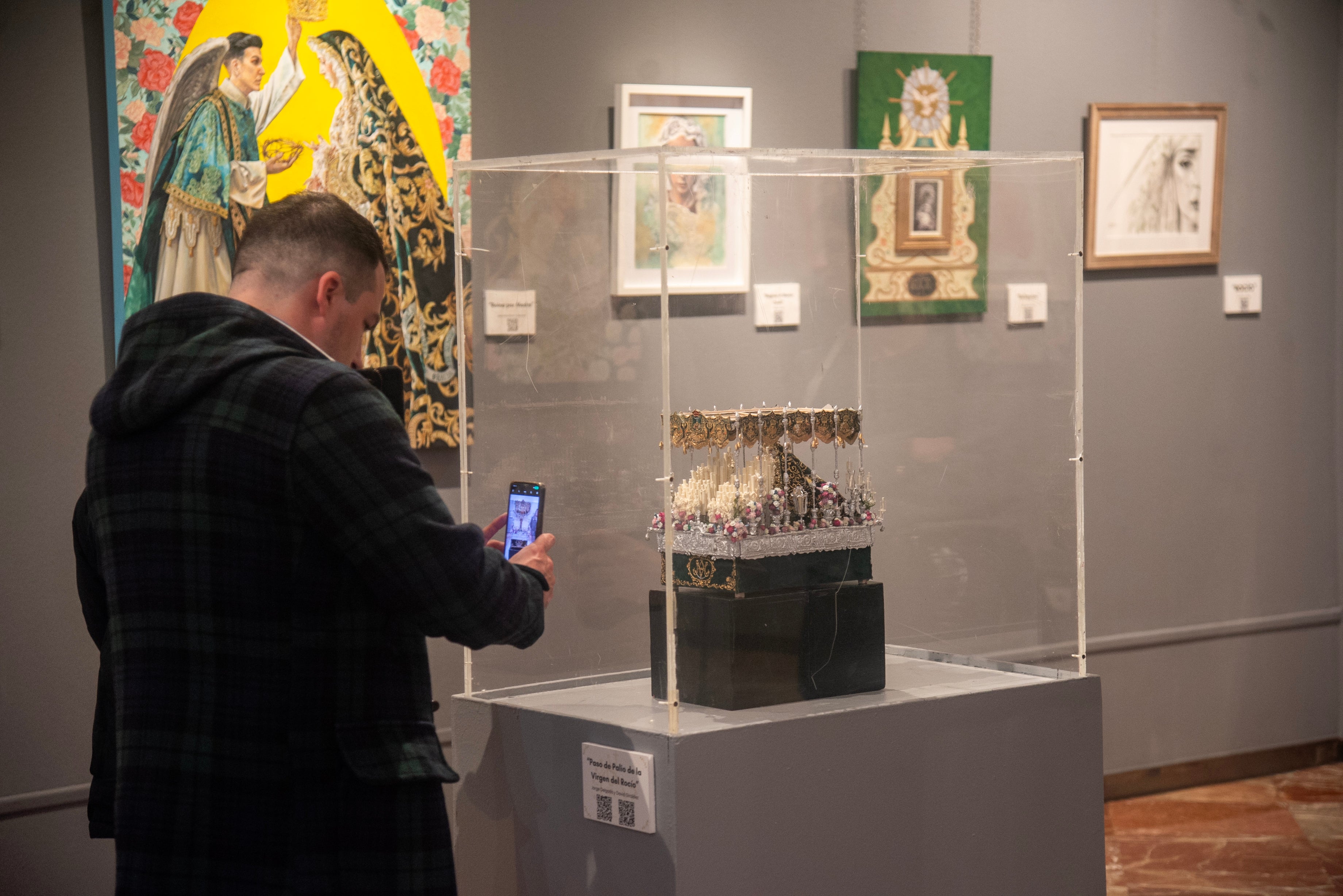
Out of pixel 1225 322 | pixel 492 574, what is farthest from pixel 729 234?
pixel 1225 322

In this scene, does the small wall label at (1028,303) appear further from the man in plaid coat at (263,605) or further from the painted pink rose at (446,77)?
the painted pink rose at (446,77)

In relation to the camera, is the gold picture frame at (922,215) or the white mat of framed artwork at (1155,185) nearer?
the gold picture frame at (922,215)

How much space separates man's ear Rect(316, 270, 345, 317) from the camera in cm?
202

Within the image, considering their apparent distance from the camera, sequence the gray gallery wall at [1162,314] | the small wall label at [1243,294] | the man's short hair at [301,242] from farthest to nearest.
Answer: the small wall label at [1243,294], the gray gallery wall at [1162,314], the man's short hair at [301,242]

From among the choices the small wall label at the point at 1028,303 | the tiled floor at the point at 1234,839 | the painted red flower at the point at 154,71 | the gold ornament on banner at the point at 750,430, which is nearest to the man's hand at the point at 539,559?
the gold ornament on banner at the point at 750,430

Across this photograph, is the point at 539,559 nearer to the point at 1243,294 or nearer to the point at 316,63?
the point at 316,63

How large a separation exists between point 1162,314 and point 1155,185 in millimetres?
436

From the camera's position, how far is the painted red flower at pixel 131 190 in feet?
10.9

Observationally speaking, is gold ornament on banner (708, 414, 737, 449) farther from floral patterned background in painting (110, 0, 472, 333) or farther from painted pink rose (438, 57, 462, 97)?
painted pink rose (438, 57, 462, 97)

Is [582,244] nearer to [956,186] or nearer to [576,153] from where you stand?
[576,153]

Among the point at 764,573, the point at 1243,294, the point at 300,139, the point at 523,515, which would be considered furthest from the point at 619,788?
the point at 1243,294

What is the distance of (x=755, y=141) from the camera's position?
409 centimetres

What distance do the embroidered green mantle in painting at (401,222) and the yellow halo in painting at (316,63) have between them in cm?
2

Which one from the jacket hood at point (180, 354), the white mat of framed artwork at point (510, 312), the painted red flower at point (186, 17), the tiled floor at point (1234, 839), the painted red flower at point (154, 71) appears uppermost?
the painted red flower at point (186, 17)
